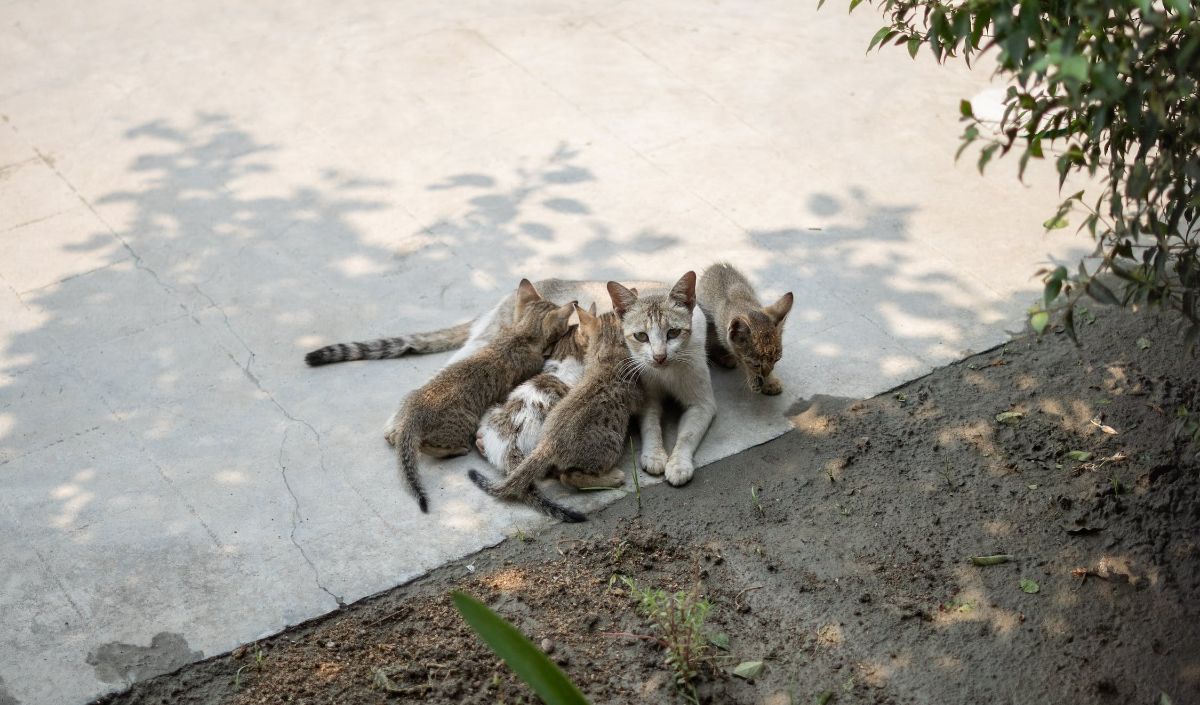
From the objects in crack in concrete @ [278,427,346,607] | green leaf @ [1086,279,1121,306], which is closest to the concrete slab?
crack in concrete @ [278,427,346,607]

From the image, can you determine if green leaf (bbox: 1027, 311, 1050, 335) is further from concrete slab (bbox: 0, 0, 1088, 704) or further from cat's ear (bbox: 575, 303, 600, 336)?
cat's ear (bbox: 575, 303, 600, 336)

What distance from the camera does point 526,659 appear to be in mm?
3826

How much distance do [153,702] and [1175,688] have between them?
13.7 ft

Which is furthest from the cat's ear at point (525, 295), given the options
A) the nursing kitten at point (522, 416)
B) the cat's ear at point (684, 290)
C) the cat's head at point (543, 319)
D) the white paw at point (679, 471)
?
the white paw at point (679, 471)

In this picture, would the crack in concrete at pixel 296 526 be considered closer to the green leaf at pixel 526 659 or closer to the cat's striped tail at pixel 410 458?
the cat's striped tail at pixel 410 458

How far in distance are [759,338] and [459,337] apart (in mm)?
1797

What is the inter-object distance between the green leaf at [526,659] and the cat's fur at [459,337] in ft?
10.3

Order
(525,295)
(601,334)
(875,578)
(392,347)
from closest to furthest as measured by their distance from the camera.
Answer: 1. (875,578)
2. (601,334)
3. (525,295)
4. (392,347)

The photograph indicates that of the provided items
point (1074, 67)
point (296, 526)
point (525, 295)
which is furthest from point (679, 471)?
point (1074, 67)

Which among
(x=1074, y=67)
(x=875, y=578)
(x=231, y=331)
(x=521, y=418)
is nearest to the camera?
(x=1074, y=67)

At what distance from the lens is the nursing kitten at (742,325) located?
6.51 metres

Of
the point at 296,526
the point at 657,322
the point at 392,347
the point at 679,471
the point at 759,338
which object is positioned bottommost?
the point at 296,526

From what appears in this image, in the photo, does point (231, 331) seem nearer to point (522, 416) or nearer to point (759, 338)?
point (522, 416)

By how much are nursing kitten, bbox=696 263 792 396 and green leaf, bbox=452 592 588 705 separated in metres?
3.03
